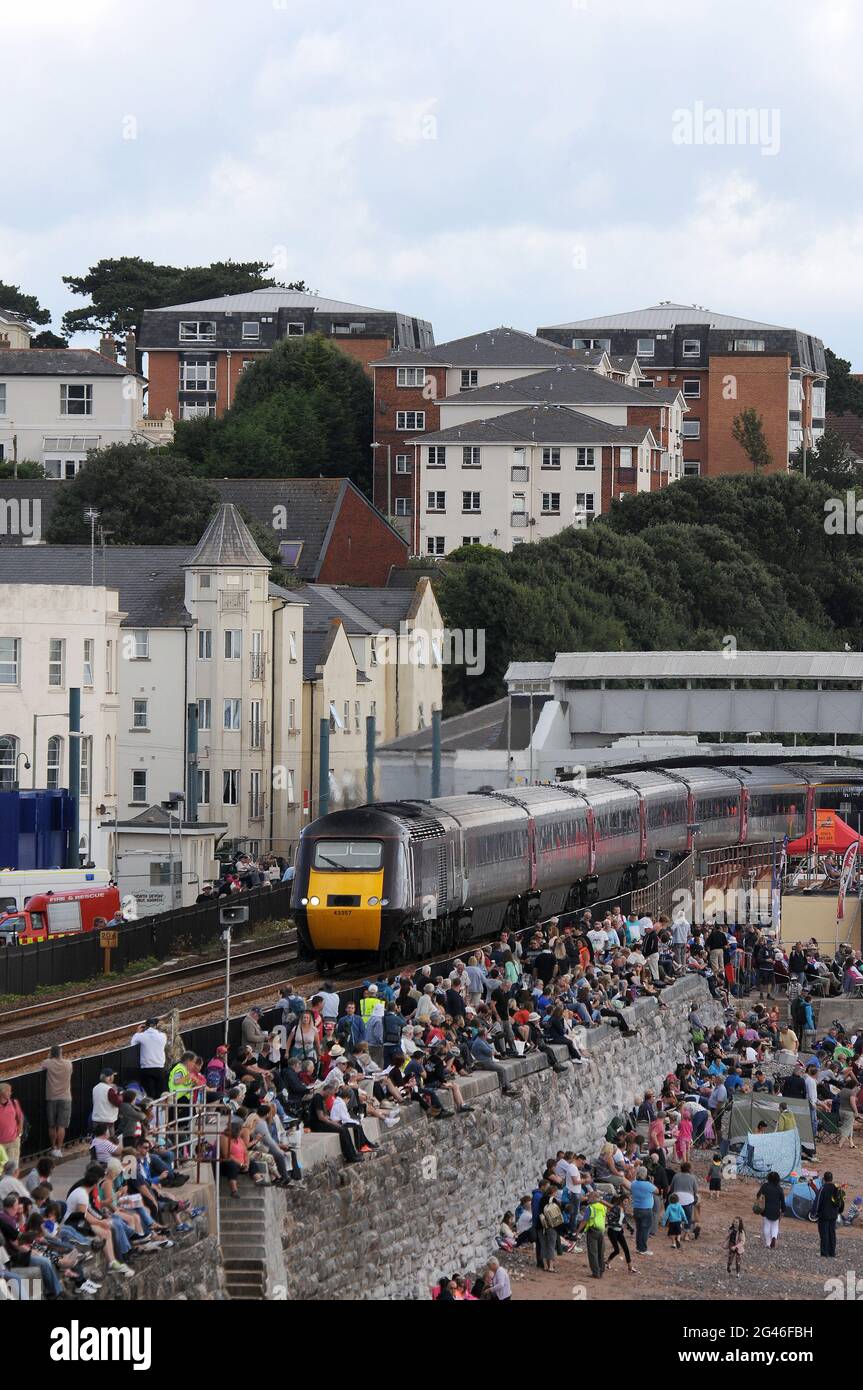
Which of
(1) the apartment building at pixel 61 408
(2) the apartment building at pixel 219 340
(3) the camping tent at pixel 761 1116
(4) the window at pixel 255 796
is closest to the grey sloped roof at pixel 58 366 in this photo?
(1) the apartment building at pixel 61 408

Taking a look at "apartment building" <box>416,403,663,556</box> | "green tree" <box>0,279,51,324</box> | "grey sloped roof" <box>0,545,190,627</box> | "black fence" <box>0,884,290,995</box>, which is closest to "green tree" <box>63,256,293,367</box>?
"green tree" <box>0,279,51,324</box>

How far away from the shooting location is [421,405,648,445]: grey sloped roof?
11812 centimetres

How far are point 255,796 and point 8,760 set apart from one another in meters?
11.8

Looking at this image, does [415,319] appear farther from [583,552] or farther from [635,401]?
[583,552]

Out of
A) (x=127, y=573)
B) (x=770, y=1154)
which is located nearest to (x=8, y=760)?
(x=127, y=573)

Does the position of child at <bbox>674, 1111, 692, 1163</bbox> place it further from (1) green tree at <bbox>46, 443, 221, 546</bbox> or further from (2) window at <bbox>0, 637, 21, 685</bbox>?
(1) green tree at <bbox>46, 443, 221, 546</bbox>

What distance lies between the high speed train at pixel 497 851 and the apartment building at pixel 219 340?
7185cm

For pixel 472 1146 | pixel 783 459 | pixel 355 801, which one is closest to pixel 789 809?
pixel 355 801

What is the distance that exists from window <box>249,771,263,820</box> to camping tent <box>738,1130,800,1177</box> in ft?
127

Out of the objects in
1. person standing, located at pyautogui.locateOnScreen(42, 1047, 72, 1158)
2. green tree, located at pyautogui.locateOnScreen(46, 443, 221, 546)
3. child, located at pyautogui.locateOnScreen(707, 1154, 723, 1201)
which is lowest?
child, located at pyautogui.locateOnScreen(707, 1154, 723, 1201)

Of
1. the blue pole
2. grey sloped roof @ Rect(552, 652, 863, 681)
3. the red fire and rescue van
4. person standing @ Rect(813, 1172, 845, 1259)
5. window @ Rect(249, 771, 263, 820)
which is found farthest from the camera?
grey sloped roof @ Rect(552, 652, 863, 681)

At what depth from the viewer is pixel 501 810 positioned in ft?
148

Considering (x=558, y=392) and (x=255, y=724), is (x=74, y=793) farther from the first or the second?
(x=558, y=392)

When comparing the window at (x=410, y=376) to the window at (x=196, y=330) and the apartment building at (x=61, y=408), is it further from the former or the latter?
the window at (x=196, y=330)
